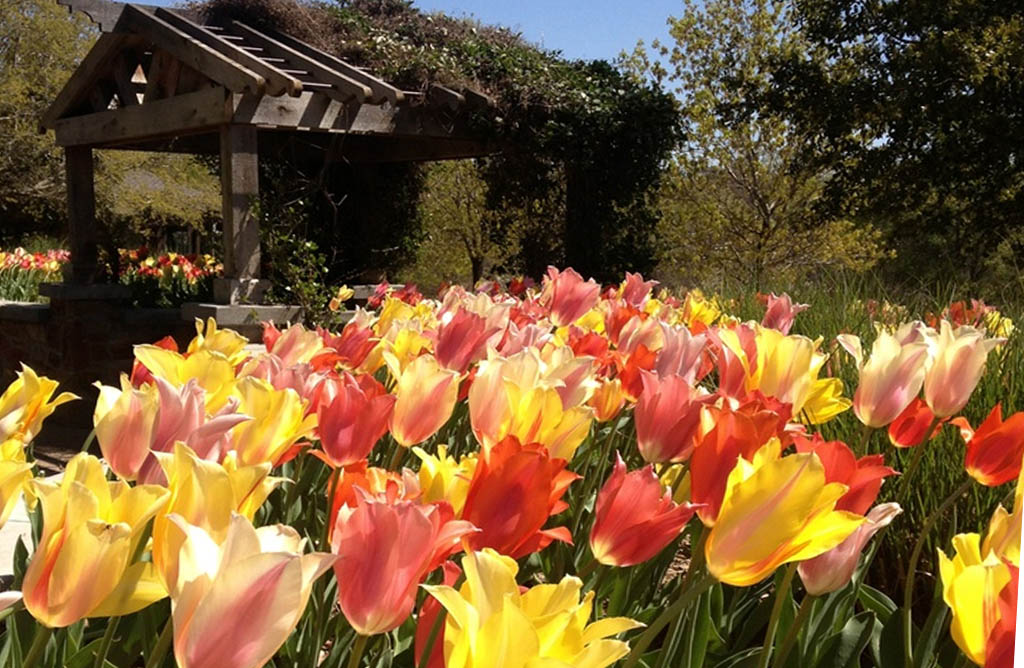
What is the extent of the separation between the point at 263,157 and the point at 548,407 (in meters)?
8.26

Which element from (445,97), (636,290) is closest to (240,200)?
(445,97)

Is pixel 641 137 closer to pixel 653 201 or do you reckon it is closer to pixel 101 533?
pixel 653 201

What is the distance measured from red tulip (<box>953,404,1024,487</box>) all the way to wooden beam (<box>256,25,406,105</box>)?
588cm

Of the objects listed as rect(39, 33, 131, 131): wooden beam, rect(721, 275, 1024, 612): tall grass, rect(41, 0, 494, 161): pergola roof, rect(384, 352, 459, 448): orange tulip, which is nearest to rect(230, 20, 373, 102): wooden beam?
rect(41, 0, 494, 161): pergola roof

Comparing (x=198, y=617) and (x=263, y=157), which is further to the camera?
(x=263, y=157)

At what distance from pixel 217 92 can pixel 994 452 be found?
6018mm

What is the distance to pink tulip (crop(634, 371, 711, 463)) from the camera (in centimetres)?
99

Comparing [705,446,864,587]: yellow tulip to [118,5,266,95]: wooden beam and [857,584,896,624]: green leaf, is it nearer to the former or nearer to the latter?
[857,584,896,624]: green leaf

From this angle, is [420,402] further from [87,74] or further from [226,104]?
Answer: [87,74]

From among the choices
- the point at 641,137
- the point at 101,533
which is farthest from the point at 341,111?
the point at 101,533

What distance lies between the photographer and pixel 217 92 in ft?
20.5

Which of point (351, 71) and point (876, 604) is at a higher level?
point (351, 71)

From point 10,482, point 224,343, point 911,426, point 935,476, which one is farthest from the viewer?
point 935,476

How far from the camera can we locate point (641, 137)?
8484mm
